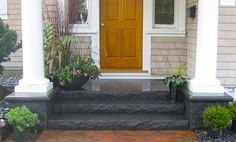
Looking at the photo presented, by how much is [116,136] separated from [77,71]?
1.46 metres

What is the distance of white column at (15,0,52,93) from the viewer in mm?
5066

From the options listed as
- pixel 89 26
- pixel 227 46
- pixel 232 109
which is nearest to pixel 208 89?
pixel 232 109

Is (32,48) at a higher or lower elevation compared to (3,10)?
lower

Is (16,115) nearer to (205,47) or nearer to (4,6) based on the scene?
(205,47)

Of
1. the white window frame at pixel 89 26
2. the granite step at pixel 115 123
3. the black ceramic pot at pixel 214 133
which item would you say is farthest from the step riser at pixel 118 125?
the white window frame at pixel 89 26

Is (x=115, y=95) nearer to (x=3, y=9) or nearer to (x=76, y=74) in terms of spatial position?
(x=76, y=74)

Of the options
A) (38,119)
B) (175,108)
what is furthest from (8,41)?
(175,108)

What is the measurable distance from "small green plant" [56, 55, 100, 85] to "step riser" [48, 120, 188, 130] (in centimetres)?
88

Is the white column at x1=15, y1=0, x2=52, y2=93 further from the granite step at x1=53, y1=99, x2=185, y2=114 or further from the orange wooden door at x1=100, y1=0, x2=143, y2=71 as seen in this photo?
the orange wooden door at x1=100, y1=0, x2=143, y2=71

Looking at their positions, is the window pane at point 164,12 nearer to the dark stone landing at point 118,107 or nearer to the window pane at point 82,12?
the window pane at point 82,12

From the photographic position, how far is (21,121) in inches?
182

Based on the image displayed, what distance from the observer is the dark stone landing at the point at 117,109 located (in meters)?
5.12

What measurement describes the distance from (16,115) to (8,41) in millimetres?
1858

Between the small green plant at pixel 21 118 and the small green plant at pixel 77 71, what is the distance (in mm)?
1136
